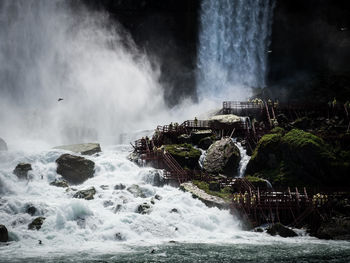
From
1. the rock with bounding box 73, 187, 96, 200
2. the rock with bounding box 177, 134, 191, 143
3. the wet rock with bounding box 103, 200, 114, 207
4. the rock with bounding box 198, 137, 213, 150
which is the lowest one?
the wet rock with bounding box 103, 200, 114, 207

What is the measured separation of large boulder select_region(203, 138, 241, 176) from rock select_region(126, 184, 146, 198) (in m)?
8.99

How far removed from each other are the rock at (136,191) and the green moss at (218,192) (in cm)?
504

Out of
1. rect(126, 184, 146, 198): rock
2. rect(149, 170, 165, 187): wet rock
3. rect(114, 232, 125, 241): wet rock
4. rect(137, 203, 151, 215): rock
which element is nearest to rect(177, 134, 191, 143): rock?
rect(149, 170, 165, 187): wet rock

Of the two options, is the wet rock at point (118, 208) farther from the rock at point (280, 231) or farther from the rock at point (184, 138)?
the rock at point (184, 138)

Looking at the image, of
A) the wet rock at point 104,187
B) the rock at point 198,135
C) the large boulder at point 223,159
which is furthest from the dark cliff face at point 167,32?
the wet rock at point 104,187

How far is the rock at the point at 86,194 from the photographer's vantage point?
96.0 feet

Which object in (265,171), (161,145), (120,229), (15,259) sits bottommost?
(15,259)

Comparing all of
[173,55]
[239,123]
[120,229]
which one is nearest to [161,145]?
[239,123]

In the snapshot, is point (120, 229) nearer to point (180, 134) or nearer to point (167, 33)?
point (180, 134)

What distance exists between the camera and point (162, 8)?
239 feet

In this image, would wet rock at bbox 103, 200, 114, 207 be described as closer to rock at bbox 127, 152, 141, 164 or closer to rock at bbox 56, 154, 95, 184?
rock at bbox 56, 154, 95, 184

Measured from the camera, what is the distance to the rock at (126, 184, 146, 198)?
30891mm

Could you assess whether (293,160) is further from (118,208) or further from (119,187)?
(118,208)

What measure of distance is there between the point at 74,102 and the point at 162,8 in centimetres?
2447
